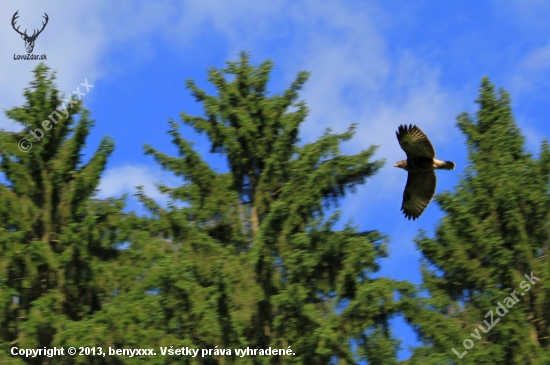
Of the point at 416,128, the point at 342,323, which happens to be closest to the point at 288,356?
the point at 342,323

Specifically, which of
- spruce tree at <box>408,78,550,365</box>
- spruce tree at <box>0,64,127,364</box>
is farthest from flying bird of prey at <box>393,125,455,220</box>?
spruce tree at <box>0,64,127,364</box>

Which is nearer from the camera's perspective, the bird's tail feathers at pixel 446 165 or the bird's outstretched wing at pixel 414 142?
the bird's outstretched wing at pixel 414 142

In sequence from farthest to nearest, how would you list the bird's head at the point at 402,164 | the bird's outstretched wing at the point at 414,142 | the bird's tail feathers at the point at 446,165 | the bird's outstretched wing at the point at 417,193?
the bird's outstretched wing at the point at 417,193, the bird's head at the point at 402,164, the bird's tail feathers at the point at 446,165, the bird's outstretched wing at the point at 414,142

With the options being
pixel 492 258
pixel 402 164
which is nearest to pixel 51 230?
pixel 402 164

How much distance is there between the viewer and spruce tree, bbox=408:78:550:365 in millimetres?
18938

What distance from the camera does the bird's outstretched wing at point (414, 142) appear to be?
715 inches

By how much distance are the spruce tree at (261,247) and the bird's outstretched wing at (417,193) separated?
1.03m

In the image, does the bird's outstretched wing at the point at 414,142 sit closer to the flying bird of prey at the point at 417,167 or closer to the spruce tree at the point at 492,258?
the flying bird of prey at the point at 417,167

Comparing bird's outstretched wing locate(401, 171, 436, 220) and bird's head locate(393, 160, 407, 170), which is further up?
bird's head locate(393, 160, 407, 170)

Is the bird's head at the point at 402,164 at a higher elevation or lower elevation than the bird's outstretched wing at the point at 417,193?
higher

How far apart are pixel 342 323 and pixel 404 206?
226cm

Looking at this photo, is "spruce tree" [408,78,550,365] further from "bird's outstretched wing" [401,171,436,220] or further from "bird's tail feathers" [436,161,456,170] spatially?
"bird's tail feathers" [436,161,456,170]

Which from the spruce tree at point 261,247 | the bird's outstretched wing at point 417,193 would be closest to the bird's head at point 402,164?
the bird's outstretched wing at point 417,193

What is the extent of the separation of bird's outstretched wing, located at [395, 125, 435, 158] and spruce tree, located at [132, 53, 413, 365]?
8.01 feet
